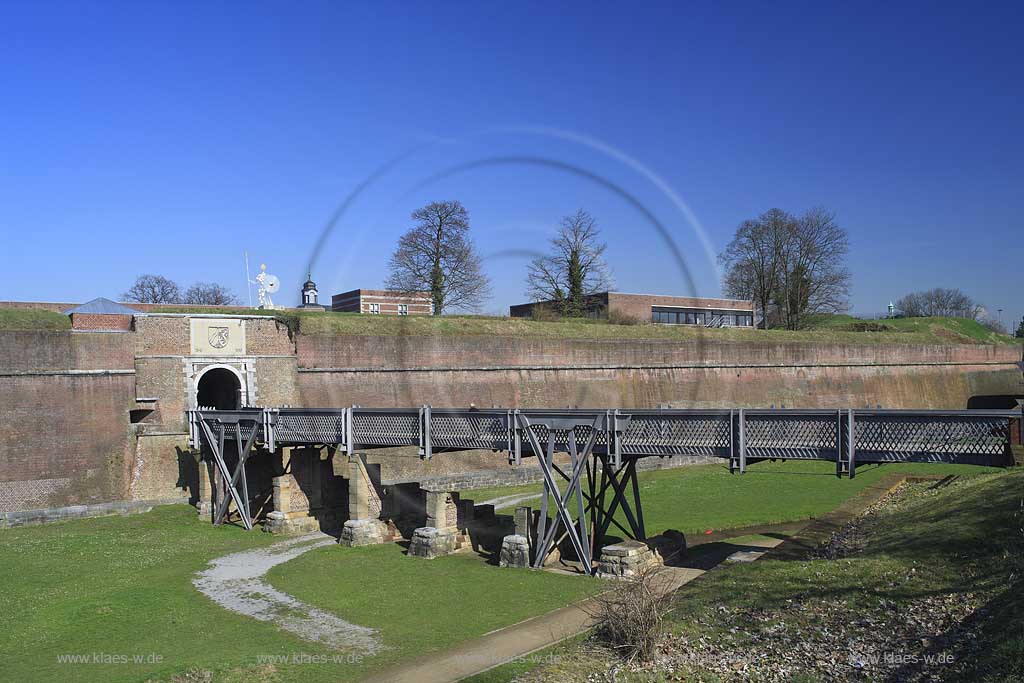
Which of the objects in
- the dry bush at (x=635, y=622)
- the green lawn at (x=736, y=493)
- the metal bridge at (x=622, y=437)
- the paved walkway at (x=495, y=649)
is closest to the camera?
the dry bush at (x=635, y=622)

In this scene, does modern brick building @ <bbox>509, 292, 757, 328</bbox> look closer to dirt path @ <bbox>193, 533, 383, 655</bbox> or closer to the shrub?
the shrub

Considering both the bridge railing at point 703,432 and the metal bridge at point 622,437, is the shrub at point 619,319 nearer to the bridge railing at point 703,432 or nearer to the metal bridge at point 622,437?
the metal bridge at point 622,437

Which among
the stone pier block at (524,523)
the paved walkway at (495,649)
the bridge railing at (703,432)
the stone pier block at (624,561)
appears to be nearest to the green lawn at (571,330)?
the bridge railing at (703,432)

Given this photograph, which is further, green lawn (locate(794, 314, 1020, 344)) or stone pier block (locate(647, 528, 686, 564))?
green lawn (locate(794, 314, 1020, 344))

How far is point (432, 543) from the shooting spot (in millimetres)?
19609

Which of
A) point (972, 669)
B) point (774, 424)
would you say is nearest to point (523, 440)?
point (774, 424)

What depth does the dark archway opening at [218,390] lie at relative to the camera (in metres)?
33.4

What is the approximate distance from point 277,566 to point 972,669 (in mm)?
14956

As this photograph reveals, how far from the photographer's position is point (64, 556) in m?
19.6

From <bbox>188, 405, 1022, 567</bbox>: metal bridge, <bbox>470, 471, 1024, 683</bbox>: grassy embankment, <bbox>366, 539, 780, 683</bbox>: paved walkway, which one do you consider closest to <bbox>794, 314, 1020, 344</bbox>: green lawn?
<bbox>188, 405, 1022, 567</bbox>: metal bridge

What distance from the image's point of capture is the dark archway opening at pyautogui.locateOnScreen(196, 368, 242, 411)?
33406 millimetres

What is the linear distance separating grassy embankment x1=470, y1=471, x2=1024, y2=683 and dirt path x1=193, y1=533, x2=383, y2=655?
10.9 feet

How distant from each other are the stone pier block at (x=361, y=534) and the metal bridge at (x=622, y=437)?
78.1 inches

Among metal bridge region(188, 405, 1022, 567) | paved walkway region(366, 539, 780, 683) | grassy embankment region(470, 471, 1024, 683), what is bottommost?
paved walkway region(366, 539, 780, 683)
